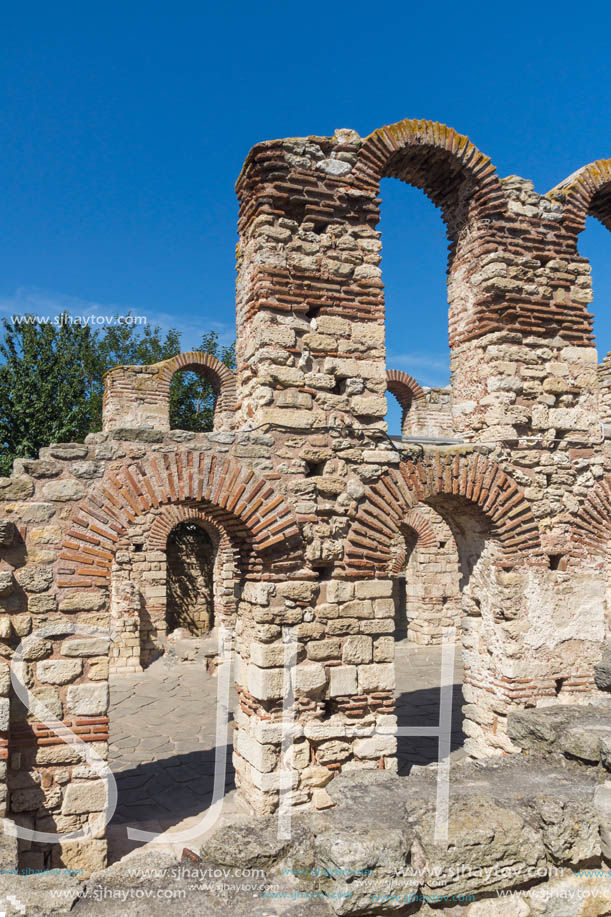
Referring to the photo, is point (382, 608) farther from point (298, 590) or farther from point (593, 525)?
point (593, 525)

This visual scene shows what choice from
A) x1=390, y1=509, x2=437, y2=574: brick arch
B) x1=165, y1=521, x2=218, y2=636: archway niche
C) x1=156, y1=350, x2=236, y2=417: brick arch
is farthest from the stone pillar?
x1=165, y1=521, x2=218, y2=636: archway niche

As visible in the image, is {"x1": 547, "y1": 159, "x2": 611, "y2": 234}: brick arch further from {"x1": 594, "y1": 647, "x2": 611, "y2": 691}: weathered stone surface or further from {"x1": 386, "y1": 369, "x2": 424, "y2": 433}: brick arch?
{"x1": 386, "y1": 369, "x2": 424, "y2": 433}: brick arch

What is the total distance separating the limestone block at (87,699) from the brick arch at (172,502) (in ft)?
2.58

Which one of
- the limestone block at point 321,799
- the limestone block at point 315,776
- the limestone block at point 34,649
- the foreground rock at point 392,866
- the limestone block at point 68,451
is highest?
the limestone block at point 68,451

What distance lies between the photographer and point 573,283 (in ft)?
23.1

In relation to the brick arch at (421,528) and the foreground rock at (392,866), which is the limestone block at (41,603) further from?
the brick arch at (421,528)

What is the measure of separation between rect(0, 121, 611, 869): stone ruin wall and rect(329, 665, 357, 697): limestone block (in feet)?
0.06

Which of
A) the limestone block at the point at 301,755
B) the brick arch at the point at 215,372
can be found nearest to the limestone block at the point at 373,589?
the limestone block at the point at 301,755

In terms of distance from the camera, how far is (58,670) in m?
4.84

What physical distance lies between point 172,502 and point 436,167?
4.61 m

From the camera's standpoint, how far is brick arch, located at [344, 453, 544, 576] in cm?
587

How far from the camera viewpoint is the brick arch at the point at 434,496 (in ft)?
19.3

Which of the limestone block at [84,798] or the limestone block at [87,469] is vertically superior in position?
the limestone block at [87,469]

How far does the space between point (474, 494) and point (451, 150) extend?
356cm
